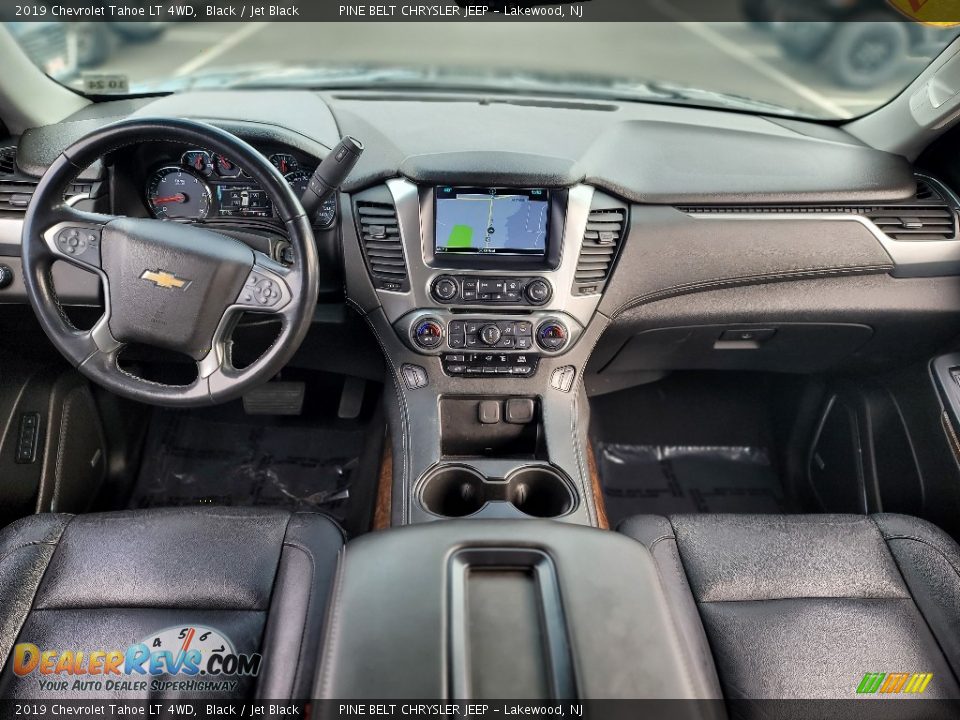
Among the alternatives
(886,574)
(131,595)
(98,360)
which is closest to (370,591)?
(131,595)

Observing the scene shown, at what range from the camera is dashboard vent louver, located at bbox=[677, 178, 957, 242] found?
1.88 meters

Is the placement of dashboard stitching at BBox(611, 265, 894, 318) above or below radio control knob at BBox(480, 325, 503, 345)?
above

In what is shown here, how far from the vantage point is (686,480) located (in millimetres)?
2613

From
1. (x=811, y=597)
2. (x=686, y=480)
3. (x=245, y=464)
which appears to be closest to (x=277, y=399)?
(x=245, y=464)

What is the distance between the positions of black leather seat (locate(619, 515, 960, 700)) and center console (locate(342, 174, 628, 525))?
31 cm

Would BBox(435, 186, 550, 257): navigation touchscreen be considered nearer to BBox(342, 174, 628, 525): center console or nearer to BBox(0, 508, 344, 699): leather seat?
BBox(342, 174, 628, 525): center console

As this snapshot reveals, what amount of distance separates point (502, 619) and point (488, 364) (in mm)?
867

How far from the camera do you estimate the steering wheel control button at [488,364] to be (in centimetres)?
184

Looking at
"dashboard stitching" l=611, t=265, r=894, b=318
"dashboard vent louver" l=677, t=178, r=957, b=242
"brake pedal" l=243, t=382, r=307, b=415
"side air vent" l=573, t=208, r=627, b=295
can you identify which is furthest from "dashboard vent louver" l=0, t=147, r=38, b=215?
"dashboard vent louver" l=677, t=178, r=957, b=242

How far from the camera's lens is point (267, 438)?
264cm

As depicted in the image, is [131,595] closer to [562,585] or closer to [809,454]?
[562,585]

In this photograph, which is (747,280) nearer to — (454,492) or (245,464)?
(454,492)

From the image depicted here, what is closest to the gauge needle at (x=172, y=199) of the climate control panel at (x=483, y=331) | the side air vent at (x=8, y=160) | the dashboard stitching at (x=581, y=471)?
the side air vent at (x=8, y=160)

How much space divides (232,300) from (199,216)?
537mm
